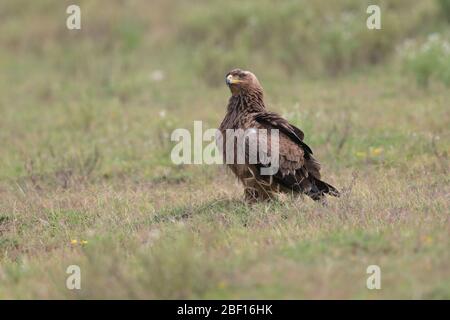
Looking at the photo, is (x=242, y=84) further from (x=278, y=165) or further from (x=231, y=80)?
(x=278, y=165)

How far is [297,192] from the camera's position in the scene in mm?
7551

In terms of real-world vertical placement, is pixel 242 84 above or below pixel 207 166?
above

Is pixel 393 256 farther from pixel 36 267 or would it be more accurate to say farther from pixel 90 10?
pixel 90 10

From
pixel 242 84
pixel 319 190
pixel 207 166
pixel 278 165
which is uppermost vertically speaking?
pixel 242 84

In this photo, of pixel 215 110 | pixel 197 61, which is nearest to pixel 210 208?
pixel 215 110

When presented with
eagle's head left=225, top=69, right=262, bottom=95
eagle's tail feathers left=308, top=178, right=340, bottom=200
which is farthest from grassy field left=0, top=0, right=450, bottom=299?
eagle's head left=225, top=69, right=262, bottom=95

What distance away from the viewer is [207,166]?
31.7 feet

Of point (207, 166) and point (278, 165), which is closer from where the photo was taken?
point (278, 165)

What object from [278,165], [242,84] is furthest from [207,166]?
[278,165]

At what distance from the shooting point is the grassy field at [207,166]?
5.62m

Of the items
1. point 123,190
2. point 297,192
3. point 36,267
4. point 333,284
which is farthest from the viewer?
point 123,190

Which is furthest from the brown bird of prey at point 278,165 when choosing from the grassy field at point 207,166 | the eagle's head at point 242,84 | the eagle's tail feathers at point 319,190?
the eagle's head at point 242,84

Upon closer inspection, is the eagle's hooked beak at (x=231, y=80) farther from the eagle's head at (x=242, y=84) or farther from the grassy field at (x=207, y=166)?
the grassy field at (x=207, y=166)

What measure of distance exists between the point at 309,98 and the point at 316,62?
1741 millimetres
